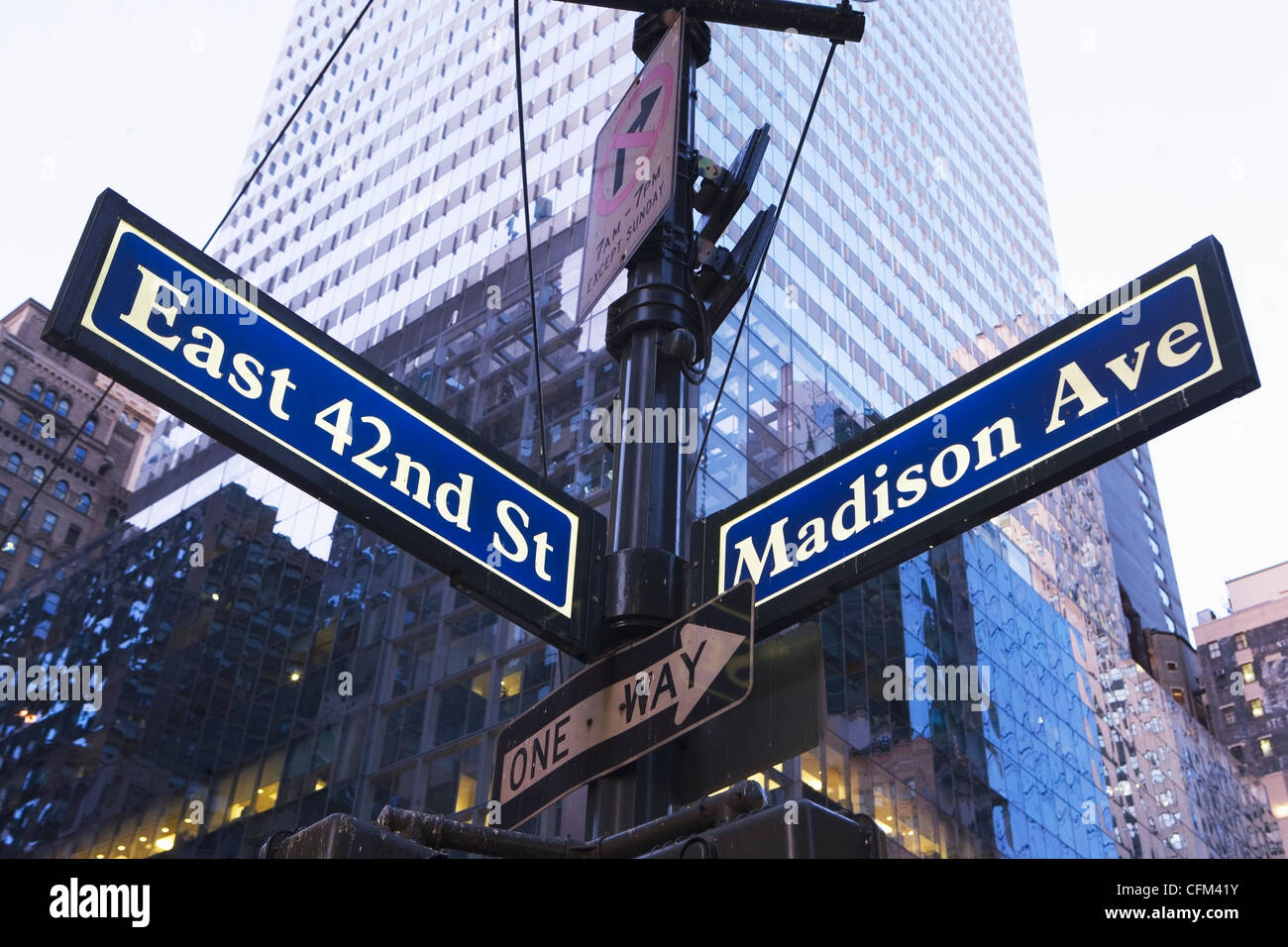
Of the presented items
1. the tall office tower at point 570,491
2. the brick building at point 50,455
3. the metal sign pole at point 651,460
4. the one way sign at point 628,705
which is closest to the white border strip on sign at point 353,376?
the metal sign pole at point 651,460

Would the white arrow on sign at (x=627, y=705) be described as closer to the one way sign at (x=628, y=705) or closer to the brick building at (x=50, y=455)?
the one way sign at (x=628, y=705)

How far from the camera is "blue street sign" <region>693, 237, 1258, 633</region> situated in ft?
12.6

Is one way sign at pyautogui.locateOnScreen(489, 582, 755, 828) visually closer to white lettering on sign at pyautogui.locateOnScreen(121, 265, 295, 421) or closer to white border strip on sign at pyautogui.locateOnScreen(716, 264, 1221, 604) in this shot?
white border strip on sign at pyautogui.locateOnScreen(716, 264, 1221, 604)

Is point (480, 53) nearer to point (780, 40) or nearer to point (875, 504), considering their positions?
point (780, 40)

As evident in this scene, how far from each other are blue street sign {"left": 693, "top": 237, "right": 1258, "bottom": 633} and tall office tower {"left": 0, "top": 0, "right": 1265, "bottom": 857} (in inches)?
1073

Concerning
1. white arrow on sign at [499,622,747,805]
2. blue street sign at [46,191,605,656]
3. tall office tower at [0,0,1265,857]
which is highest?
tall office tower at [0,0,1265,857]

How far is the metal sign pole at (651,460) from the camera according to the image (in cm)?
399

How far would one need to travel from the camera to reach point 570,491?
133ft

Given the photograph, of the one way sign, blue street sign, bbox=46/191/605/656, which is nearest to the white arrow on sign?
the one way sign

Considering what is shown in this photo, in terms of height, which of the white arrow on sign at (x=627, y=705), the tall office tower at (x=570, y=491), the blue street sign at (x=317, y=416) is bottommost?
the white arrow on sign at (x=627, y=705)

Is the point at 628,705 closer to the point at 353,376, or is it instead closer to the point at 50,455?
the point at 353,376

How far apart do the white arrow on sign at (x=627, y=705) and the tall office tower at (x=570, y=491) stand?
27.1 metres

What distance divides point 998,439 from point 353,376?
2.10 metres

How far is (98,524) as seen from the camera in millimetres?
98375
